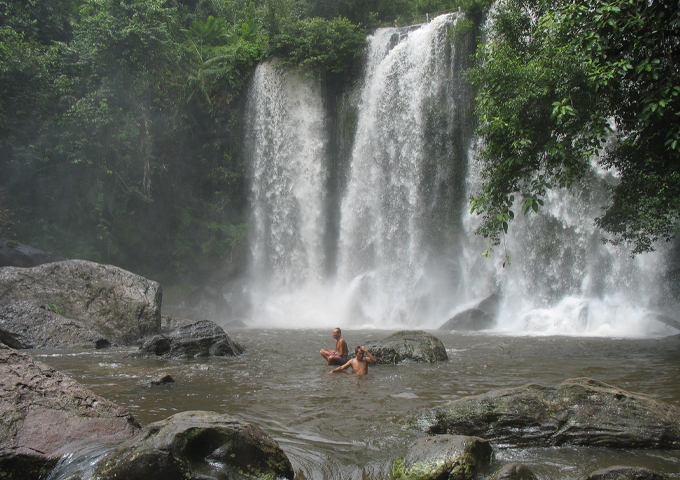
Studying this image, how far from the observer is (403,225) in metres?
20.6

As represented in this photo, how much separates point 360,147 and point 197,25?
12270 millimetres

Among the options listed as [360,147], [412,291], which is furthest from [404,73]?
[412,291]

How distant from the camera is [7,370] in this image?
4.44 meters

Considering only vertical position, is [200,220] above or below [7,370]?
above

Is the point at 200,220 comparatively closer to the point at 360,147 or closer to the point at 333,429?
the point at 360,147

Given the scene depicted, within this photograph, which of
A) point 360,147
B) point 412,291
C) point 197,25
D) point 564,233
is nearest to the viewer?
point 564,233

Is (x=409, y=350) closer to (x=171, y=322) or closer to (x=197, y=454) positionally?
(x=197, y=454)

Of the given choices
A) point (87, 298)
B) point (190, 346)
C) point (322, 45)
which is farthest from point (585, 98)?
point (322, 45)

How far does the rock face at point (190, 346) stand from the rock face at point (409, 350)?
313 centimetres

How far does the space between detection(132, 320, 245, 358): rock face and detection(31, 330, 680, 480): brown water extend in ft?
1.33

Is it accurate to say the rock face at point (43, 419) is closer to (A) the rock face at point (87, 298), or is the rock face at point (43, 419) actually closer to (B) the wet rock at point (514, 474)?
(B) the wet rock at point (514, 474)

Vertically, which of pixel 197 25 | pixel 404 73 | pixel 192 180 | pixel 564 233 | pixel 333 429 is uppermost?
pixel 197 25

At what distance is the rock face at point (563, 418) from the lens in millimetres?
4223

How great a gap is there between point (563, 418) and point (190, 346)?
7.83m
